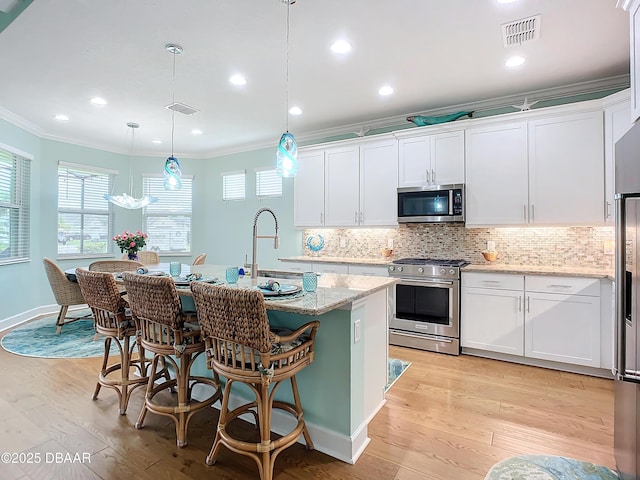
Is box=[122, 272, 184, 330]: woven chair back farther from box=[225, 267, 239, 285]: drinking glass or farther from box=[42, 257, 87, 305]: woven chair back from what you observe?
box=[42, 257, 87, 305]: woven chair back

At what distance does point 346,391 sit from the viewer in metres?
2.01

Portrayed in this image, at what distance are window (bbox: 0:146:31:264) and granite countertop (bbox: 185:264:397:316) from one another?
4.03 meters

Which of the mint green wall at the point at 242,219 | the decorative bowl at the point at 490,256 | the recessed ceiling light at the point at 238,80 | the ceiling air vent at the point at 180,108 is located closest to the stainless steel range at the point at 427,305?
the decorative bowl at the point at 490,256

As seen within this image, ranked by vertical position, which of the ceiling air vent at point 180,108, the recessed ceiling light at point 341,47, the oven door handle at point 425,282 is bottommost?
the oven door handle at point 425,282

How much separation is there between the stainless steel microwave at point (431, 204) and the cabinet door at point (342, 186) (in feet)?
2.15

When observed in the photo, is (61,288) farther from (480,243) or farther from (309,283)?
(480,243)

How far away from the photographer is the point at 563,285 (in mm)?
3266

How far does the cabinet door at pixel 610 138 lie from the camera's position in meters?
3.12

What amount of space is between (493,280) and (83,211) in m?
6.32

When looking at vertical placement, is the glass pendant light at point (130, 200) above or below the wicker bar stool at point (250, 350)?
above

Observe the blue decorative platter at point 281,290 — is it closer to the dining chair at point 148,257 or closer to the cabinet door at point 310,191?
the cabinet door at point 310,191

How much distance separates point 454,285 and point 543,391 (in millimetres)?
1217

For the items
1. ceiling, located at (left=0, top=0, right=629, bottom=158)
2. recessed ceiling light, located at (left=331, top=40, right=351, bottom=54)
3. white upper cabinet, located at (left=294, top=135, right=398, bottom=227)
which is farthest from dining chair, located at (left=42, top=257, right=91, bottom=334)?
recessed ceiling light, located at (left=331, top=40, right=351, bottom=54)

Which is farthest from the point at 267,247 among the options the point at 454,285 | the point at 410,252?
the point at 454,285
